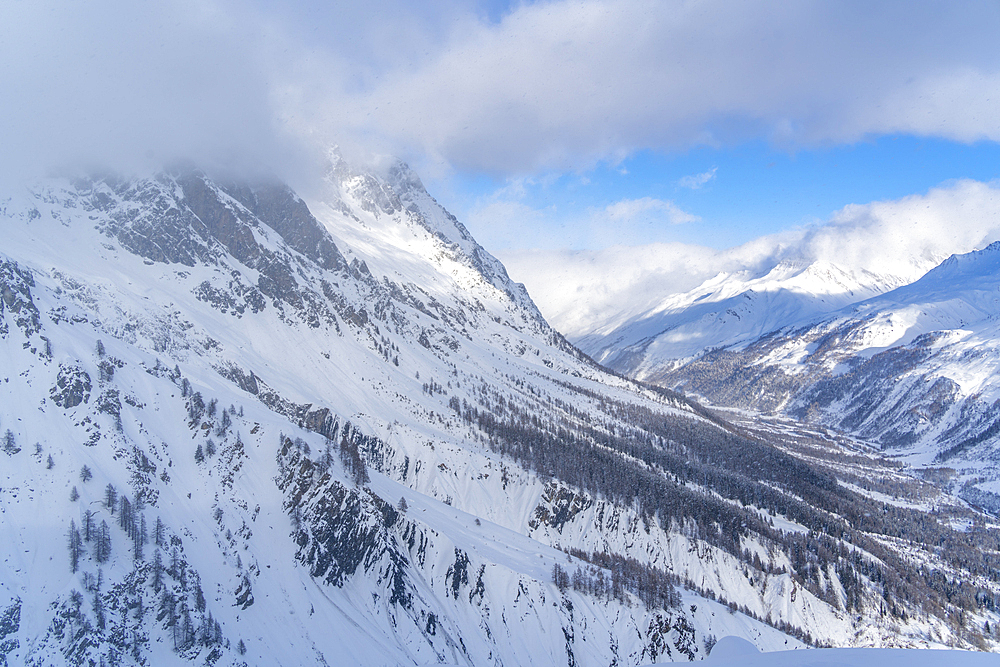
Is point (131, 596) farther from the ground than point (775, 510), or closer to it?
closer to it

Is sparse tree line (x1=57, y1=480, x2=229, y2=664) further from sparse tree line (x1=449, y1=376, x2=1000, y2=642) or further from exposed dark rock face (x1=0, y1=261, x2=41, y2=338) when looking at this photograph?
sparse tree line (x1=449, y1=376, x2=1000, y2=642)

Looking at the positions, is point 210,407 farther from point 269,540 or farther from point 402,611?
point 402,611

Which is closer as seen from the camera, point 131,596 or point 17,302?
point 131,596

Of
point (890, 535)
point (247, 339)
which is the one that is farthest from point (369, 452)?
point (890, 535)

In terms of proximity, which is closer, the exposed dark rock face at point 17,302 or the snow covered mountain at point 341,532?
the snow covered mountain at point 341,532

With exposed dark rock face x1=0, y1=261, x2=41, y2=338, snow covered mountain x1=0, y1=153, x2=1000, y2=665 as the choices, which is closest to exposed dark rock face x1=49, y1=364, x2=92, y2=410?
snow covered mountain x1=0, y1=153, x2=1000, y2=665

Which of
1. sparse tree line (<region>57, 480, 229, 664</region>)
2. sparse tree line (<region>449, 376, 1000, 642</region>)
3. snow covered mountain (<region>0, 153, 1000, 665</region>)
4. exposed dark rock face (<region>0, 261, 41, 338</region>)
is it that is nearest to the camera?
sparse tree line (<region>57, 480, 229, 664</region>)

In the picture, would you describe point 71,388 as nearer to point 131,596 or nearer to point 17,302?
point 17,302

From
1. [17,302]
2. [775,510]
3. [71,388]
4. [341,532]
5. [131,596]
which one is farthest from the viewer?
[775,510]

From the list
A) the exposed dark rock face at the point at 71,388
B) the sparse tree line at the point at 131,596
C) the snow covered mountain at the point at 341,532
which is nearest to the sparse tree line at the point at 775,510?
the snow covered mountain at the point at 341,532

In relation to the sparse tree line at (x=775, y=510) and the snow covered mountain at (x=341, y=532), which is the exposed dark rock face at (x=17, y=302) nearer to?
the snow covered mountain at (x=341, y=532)

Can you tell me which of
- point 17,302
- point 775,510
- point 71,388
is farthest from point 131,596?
point 775,510
